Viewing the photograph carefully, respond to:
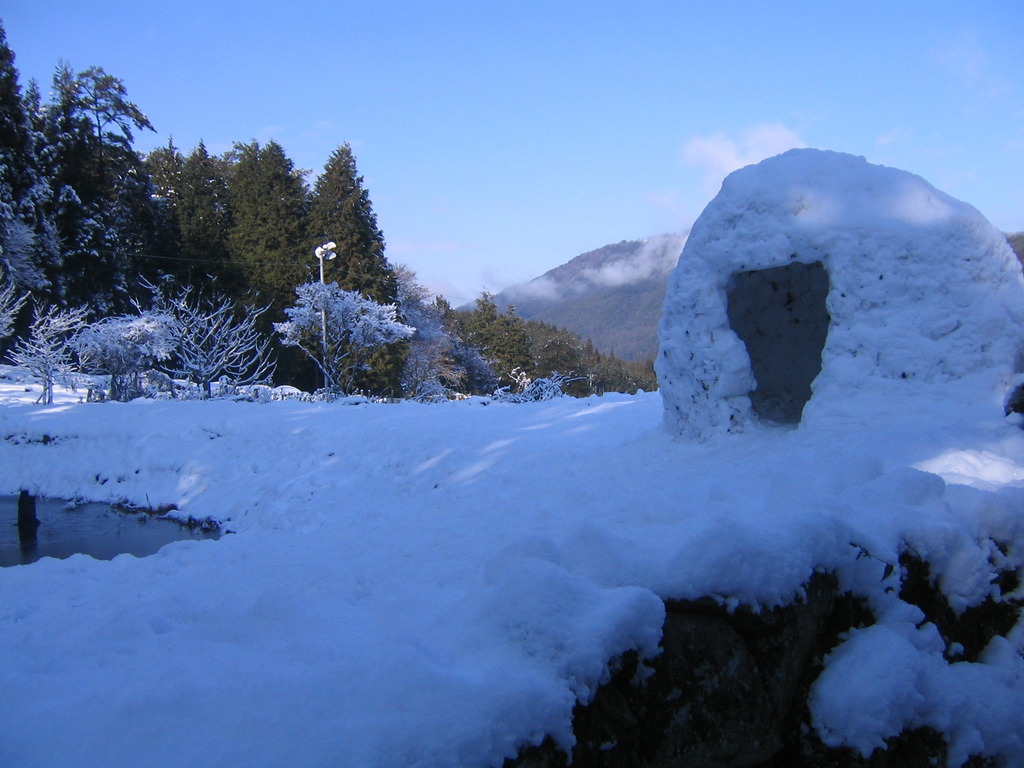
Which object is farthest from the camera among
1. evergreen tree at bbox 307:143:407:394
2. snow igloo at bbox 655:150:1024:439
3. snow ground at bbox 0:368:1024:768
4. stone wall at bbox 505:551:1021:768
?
evergreen tree at bbox 307:143:407:394

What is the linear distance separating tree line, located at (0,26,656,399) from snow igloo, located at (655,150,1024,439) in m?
15.3

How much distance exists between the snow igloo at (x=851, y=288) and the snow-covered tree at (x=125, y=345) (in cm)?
1586

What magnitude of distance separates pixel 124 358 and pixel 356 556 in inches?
631

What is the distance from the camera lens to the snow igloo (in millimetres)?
5648

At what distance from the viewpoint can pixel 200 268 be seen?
30328 mm

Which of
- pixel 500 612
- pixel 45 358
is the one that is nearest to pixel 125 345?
pixel 45 358

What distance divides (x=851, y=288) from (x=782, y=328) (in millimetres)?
1971

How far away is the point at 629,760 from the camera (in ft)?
6.86

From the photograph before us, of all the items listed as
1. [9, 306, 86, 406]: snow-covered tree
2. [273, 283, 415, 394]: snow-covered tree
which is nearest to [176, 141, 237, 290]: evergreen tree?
[273, 283, 415, 394]: snow-covered tree

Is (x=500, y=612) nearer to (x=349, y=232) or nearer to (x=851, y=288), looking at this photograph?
(x=851, y=288)

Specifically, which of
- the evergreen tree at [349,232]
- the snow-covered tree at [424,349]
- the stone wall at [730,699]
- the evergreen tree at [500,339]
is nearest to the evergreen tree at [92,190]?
the evergreen tree at [349,232]

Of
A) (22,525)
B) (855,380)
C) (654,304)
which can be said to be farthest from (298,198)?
(654,304)

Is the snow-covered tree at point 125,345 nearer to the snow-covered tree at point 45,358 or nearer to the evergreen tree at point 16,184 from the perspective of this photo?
the snow-covered tree at point 45,358

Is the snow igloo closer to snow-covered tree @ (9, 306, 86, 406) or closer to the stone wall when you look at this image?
the stone wall
